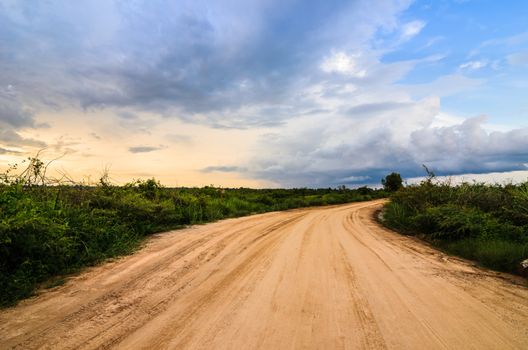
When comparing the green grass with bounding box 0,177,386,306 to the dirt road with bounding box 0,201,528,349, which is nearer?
the dirt road with bounding box 0,201,528,349

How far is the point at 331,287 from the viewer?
19.0 feet

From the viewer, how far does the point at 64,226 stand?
23.3 ft

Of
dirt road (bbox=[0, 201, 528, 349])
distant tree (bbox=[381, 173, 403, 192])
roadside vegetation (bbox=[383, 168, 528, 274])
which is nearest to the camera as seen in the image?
dirt road (bbox=[0, 201, 528, 349])

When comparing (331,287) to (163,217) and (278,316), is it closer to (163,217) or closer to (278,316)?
(278,316)

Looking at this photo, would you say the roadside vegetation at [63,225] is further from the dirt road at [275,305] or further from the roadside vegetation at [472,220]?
Answer: the roadside vegetation at [472,220]

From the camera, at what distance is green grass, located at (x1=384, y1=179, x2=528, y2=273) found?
8483 millimetres

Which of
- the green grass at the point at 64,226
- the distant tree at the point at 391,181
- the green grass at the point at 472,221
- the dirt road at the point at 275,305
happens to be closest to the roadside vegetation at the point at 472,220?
the green grass at the point at 472,221

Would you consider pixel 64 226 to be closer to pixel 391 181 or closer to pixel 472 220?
pixel 472 220

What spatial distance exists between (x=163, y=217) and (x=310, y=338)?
33.2 ft

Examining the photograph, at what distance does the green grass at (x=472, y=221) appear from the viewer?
8.48m

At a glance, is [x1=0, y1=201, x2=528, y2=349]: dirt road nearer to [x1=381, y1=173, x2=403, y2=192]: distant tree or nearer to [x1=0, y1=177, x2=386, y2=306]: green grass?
[x1=0, y1=177, x2=386, y2=306]: green grass

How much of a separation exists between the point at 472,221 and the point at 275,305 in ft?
28.0

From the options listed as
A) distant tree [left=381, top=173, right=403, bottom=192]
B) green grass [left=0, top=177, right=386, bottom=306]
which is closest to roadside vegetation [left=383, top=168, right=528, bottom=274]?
green grass [left=0, top=177, right=386, bottom=306]

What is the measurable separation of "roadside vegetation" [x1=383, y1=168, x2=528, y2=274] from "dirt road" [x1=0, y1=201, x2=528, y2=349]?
1.02 metres
